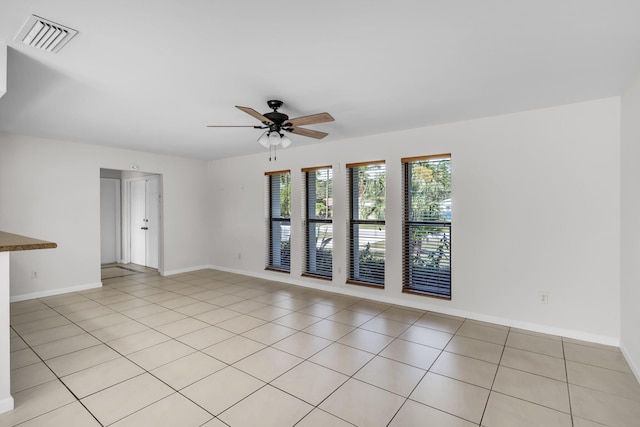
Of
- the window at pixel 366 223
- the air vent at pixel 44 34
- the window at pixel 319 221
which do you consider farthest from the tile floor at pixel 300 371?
the air vent at pixel 44 34

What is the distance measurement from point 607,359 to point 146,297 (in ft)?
18.5

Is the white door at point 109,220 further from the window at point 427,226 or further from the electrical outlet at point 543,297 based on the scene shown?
the electrical outlet at point 543,297

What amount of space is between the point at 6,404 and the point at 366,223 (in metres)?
4.10

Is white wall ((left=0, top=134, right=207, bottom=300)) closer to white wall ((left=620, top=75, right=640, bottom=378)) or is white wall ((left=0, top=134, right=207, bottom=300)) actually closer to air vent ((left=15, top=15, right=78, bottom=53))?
air vent ((left=15, top=15, right=78, bottom=53))

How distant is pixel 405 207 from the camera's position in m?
4.44

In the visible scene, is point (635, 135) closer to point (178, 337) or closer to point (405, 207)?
point (405, 207)

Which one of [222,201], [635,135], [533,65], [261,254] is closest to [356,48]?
[533,65]

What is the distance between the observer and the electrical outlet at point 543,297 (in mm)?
3399

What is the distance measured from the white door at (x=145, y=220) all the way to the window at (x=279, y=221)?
2.56 metres

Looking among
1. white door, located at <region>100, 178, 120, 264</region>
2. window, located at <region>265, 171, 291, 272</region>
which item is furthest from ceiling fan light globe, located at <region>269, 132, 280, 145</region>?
white door, located at <region>100, 178, 120, 264</region>

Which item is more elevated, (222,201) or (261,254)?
(222,201)

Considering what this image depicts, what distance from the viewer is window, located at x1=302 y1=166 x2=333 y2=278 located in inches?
206

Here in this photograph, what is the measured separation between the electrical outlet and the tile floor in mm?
360

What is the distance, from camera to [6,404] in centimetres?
208
